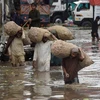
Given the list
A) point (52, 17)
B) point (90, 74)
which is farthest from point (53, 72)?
point (52, 17)

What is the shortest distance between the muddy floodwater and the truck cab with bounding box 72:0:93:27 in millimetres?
26467

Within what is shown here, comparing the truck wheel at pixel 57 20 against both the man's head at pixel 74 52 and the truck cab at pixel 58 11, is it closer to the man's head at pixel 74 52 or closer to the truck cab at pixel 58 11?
the truck cab at pixel 58 11

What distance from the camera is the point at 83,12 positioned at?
4384 cm

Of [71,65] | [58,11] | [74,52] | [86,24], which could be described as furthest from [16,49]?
[58,11]

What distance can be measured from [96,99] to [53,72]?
4914 mm

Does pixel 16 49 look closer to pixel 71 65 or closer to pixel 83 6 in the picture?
pixel 71 65

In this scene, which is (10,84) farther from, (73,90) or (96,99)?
(96,99)

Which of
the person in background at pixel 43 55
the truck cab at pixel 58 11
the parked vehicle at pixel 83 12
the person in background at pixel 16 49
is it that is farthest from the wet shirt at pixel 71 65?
the truck cab at pixel 58 11

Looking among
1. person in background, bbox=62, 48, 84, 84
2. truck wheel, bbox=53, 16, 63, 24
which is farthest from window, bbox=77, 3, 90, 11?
person in background, bbox=62, 48, 84, 84

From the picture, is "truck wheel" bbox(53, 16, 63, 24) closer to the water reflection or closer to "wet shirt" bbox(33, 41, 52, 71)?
"wet shirt" bbox(33, 41, 52, 71)

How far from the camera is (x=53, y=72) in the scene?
15.9 meters

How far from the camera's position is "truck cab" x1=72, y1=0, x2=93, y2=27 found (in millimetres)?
43531

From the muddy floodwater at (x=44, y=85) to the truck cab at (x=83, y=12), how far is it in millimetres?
26467

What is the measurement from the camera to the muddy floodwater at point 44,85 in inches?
454
